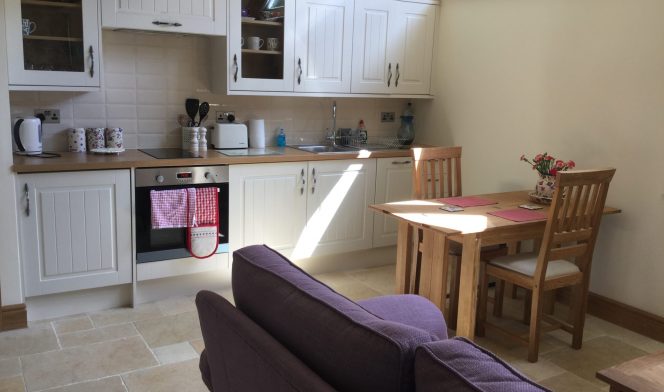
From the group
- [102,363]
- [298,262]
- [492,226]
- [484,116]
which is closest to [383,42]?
[484,116]

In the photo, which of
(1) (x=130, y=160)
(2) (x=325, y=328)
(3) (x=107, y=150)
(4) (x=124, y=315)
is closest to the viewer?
(2) (x=325, y=328)

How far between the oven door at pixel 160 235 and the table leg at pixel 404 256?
116 cm

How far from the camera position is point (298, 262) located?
4.29 m

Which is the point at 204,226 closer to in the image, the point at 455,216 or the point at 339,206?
the point at 339,206

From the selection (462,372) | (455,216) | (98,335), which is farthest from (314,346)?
(98,335)

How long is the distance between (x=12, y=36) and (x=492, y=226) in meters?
2.70

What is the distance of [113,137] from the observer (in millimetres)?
3781

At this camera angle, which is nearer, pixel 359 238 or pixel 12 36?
pixel 12 36

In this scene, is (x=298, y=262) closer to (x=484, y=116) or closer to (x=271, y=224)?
(x=271, y=224)

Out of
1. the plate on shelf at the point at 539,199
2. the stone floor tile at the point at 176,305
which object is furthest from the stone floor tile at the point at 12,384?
the plate on shelf at the point at 539,199

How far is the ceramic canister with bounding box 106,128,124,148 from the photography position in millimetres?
3777

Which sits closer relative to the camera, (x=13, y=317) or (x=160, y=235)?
(x=13, y=317)

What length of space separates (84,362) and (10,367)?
13.1 inches

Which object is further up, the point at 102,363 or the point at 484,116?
the point at 484,116
